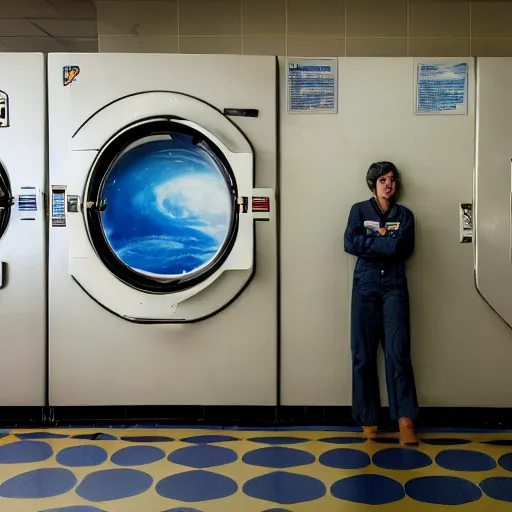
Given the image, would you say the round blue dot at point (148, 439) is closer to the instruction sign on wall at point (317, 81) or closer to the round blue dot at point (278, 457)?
Result: the round blue dot at point (278, 457)

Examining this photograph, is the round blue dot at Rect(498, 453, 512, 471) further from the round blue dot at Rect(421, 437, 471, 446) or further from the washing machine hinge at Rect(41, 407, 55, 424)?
the washing machine hinge at Rect(41, 407, 55, 424)

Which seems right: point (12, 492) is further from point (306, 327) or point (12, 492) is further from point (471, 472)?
point (471, 472)

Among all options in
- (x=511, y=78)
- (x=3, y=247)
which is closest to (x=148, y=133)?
(x=3, y=247)

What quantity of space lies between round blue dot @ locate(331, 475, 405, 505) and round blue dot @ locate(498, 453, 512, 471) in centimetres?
42

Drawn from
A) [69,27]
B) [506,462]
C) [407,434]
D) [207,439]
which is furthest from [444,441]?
[69,27]

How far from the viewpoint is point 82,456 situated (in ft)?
6.76

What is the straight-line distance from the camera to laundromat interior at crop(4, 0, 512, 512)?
227cm

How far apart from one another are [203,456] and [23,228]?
1172 mm

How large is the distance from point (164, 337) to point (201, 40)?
155 cm

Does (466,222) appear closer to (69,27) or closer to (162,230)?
(162,230)

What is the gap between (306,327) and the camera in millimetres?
2344

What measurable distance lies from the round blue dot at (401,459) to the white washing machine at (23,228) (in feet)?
4.50

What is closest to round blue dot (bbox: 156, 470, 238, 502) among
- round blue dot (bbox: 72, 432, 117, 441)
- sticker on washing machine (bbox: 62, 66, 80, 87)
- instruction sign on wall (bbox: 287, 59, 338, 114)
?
round blue dot (bbox: 72, 432, 117, 441)

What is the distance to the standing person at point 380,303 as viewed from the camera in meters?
2.24
